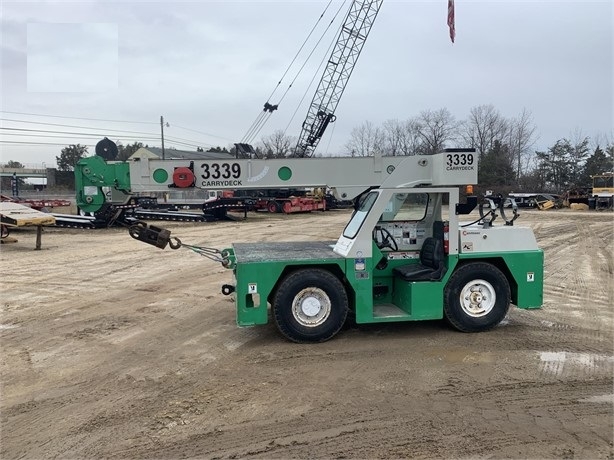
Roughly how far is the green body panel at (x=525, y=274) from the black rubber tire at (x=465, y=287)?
0.18 m

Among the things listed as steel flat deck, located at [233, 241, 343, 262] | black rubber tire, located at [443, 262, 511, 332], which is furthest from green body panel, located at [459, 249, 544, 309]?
steel flat deck, located at [233, 241, 343, 262]

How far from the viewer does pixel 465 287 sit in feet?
21.6

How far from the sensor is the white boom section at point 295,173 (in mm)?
6645

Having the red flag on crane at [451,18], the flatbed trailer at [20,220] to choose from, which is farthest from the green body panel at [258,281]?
the flatbed trailer at [20,220]

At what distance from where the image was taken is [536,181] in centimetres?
6253

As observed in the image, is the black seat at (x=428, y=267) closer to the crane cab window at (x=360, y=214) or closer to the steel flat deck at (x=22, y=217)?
the crane cab window at (x=360, y=214)

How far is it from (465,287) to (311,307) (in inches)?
83.2

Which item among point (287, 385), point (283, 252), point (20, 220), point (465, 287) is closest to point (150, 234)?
point (283, 252)

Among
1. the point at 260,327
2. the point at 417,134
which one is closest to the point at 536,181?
the point at 417,134

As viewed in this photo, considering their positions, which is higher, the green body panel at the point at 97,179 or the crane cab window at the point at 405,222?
the green body panel at the point at 97,179

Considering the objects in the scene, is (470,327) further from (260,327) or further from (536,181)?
(536,181)

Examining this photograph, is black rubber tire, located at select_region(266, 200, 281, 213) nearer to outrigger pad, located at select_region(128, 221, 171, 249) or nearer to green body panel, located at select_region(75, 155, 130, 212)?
outrigger pad, located at select_region(128, 221, 171, 249)

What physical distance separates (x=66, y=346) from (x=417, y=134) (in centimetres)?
7457

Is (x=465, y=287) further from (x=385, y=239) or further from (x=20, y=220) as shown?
(x=20, y=220)
